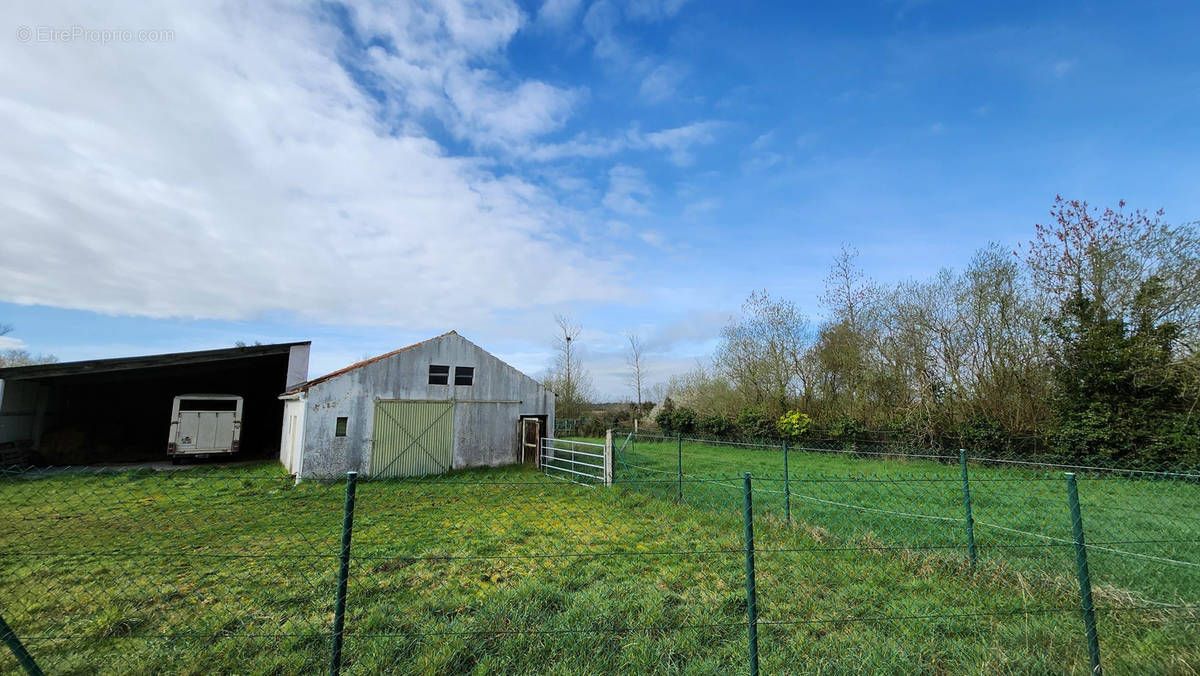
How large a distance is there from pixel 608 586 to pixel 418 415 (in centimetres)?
1140

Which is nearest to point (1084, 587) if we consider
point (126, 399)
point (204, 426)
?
point (204, 426)

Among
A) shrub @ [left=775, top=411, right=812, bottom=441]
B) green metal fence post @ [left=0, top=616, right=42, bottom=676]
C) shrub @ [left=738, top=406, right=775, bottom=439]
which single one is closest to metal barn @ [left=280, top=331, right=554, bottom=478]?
green metal fence post @ [left=0, top=616, right=42, bottom=676]

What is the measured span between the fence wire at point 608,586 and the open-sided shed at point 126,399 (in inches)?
233

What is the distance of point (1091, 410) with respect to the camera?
1402 centimetres

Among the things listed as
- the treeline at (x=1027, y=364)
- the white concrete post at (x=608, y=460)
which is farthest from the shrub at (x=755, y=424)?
the white concrete post at (x=608, y=460)

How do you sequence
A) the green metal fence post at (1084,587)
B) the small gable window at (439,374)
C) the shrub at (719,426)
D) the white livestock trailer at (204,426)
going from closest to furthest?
the green metal fence post at (1084,587)
the small gable window at (439,374)
the white livestock trailer at (204,426)
the shrub at (719,426)

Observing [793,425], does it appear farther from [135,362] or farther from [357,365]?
[135,362]

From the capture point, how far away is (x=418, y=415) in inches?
581

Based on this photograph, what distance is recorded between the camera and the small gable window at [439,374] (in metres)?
15.2

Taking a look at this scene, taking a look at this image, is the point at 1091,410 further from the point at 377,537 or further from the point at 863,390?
the point at 377,537

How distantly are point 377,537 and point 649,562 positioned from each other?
4.13m

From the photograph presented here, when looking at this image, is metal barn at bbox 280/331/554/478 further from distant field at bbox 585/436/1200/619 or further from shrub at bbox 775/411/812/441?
shrub at bbox 775/411/812/441

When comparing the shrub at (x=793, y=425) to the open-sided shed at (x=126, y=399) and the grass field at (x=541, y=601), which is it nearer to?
Answer: the grass field at (x=541, y=601)

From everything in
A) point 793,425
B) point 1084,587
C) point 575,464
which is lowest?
point 575,464
